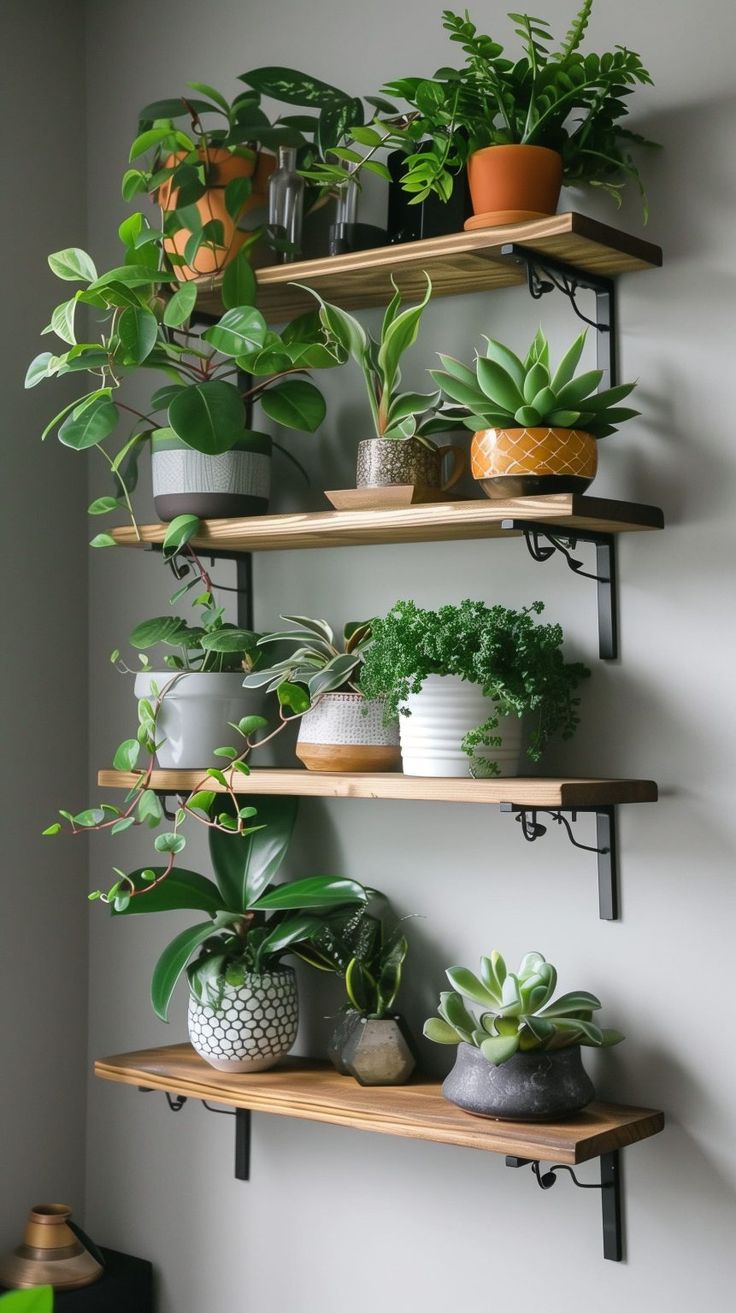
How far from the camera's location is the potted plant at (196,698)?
2.06 metres

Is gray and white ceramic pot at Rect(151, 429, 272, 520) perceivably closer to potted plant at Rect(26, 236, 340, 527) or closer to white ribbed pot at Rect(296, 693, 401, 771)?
potted plant at Rect(26, 236, 340, 527)

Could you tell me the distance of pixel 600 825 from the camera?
185 centimetres

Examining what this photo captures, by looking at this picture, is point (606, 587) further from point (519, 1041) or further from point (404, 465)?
point (519, 1041)

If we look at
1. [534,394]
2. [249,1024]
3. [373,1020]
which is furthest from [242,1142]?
[534,394]

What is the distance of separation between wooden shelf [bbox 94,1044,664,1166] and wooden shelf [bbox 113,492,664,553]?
73 centimetres

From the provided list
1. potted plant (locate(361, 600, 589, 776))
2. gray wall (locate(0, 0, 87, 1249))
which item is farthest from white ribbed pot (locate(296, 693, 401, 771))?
gray wall (locate(0, 0, 87, 1249))

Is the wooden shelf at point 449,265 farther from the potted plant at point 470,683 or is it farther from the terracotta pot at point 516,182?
the potted plant at point 470,683

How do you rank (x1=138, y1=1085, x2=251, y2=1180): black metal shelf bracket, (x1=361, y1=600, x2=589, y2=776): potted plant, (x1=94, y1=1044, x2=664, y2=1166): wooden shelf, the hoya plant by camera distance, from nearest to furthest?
(x1=94, y1=1044, x2=664, y2=1166): wooden shelf, (x1=361, y1=600, x2=589, y2=776): potted plant, the hoya plant, (x1=138, y1=1085, x2=251, y2=1180): black metal shelf bracket

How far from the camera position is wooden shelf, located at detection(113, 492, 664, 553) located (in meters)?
1.68

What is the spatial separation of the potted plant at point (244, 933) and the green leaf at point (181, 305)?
2.32 feet

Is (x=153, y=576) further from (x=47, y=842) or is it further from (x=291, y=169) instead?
(x=291, y=169)

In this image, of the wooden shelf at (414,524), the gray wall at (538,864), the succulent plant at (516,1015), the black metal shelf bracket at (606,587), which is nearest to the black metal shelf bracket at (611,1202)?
the gray wall at (538,864)

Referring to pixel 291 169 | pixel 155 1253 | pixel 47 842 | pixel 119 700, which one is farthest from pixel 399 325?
pixel 155 1253

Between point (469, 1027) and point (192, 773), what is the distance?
55 cm
